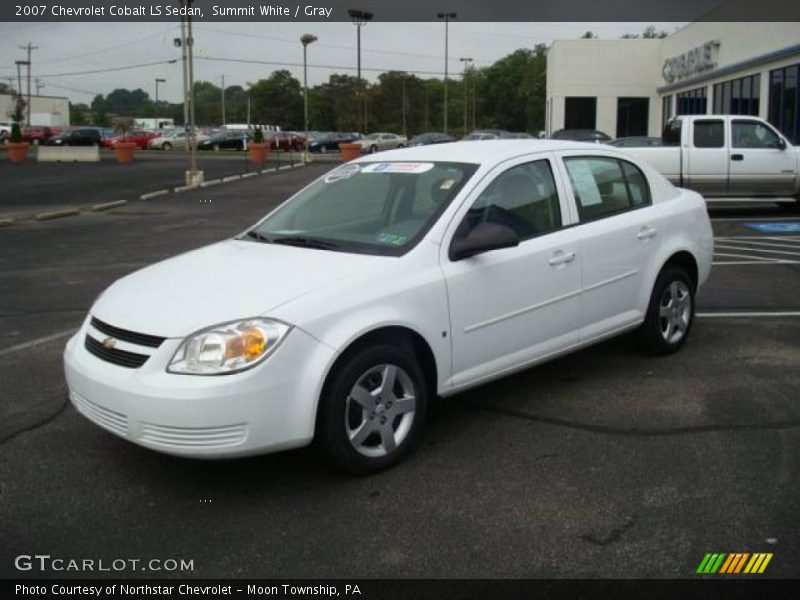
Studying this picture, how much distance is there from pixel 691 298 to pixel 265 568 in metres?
4.09

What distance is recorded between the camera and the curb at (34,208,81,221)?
17328mm

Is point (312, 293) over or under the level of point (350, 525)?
over

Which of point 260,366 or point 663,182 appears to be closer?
point 260,366

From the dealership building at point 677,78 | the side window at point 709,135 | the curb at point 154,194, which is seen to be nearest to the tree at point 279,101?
the dealership building at point 677,78

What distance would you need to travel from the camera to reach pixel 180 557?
3.40 m

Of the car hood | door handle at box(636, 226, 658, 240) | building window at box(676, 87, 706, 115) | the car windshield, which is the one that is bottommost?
the car hood

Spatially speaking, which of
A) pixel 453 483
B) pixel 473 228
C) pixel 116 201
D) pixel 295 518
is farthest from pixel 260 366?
pixel 116 201

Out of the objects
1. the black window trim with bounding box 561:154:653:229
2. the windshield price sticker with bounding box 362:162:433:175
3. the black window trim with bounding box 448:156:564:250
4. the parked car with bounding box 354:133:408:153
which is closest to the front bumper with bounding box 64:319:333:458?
the black window trim with bounding box 448:156:564:250

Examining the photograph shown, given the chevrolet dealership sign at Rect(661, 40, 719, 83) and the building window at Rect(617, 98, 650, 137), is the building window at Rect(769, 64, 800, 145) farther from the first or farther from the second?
the building window at Rect(617, 98, 650, 137)

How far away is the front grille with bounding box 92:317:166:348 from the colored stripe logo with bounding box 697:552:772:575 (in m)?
2.46

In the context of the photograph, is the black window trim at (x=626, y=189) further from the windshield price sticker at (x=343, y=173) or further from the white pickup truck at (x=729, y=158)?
the white pickup truck at (x=729, y=158)

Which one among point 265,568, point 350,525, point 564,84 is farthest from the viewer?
point 564,84

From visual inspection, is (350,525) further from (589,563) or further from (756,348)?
(756,348)

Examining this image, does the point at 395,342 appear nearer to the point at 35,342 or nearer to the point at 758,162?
the point at 35,342
